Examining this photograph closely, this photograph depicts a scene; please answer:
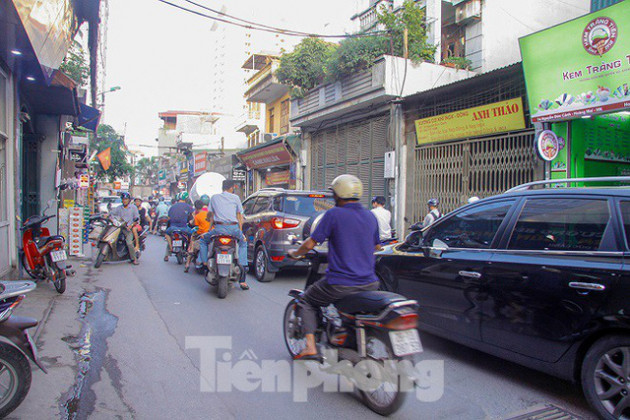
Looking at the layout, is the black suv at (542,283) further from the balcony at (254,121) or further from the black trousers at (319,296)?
the balcony at (254,121)

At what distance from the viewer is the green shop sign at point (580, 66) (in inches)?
316

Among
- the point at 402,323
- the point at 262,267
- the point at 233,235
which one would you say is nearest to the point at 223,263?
the point at 233,235

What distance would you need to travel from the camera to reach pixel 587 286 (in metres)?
3.41

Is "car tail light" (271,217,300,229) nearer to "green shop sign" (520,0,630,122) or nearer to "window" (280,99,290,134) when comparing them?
"green shop sign" (520,0,630,122)

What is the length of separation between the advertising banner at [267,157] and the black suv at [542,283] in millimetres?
16965

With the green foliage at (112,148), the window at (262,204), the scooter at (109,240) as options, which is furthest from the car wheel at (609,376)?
the green foliage at (112,148)

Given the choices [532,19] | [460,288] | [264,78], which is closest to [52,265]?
[460,288]

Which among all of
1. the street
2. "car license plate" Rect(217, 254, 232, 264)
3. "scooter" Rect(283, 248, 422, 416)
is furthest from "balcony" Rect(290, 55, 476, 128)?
"scooter" Rect(283, 248, 422, 416)

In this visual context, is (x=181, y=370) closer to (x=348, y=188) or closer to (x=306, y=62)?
(x=348, y=188)

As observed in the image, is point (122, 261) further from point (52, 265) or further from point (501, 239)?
point (501, 239)

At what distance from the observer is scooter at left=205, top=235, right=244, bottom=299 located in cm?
746

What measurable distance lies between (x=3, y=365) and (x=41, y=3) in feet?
14.8

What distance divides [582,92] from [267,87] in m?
18.3

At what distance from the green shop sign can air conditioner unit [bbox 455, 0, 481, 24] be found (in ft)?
18.1
